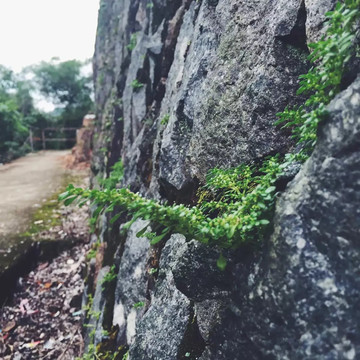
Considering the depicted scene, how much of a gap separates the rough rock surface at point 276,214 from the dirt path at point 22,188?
4.07 metres

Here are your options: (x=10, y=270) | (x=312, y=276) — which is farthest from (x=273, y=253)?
(x=10, y=270)

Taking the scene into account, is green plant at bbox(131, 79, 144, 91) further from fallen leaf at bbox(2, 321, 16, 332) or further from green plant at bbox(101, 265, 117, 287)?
fallen leaf at bbox(2, 321, 16, 332)

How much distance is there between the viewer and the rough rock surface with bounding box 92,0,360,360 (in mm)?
1340

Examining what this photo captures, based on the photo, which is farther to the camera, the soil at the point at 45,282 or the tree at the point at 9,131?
the tree at the point at 9,131

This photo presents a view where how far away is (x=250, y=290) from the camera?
5.36ft

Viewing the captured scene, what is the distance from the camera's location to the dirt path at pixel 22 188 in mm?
7527

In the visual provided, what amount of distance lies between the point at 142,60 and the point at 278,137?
15.0 feet

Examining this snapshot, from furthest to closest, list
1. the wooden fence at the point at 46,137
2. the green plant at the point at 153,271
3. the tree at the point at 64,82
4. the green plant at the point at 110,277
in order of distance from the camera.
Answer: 1. the tree at the point at 64,82
2. the wooden fence at the point at 46,137
3. the green plant at the point at 110,277
4. the green plant at the point at 153,271

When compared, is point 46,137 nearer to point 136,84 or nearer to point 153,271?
point 136,84

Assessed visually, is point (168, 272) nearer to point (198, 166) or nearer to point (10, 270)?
point (198, 166)

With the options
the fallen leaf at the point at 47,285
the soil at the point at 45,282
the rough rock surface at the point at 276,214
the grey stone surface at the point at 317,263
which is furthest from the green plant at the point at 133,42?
the grey stone surface at the point at 317,263

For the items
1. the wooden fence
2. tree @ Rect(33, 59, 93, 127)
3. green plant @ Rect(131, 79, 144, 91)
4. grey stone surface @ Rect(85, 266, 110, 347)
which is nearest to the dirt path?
grey stone surface @ Rect(85, 266, 110, 347)

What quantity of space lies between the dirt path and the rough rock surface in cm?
407

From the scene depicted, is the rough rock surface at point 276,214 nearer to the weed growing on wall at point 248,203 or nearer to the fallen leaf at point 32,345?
the weed growing on wall at point 248,203
